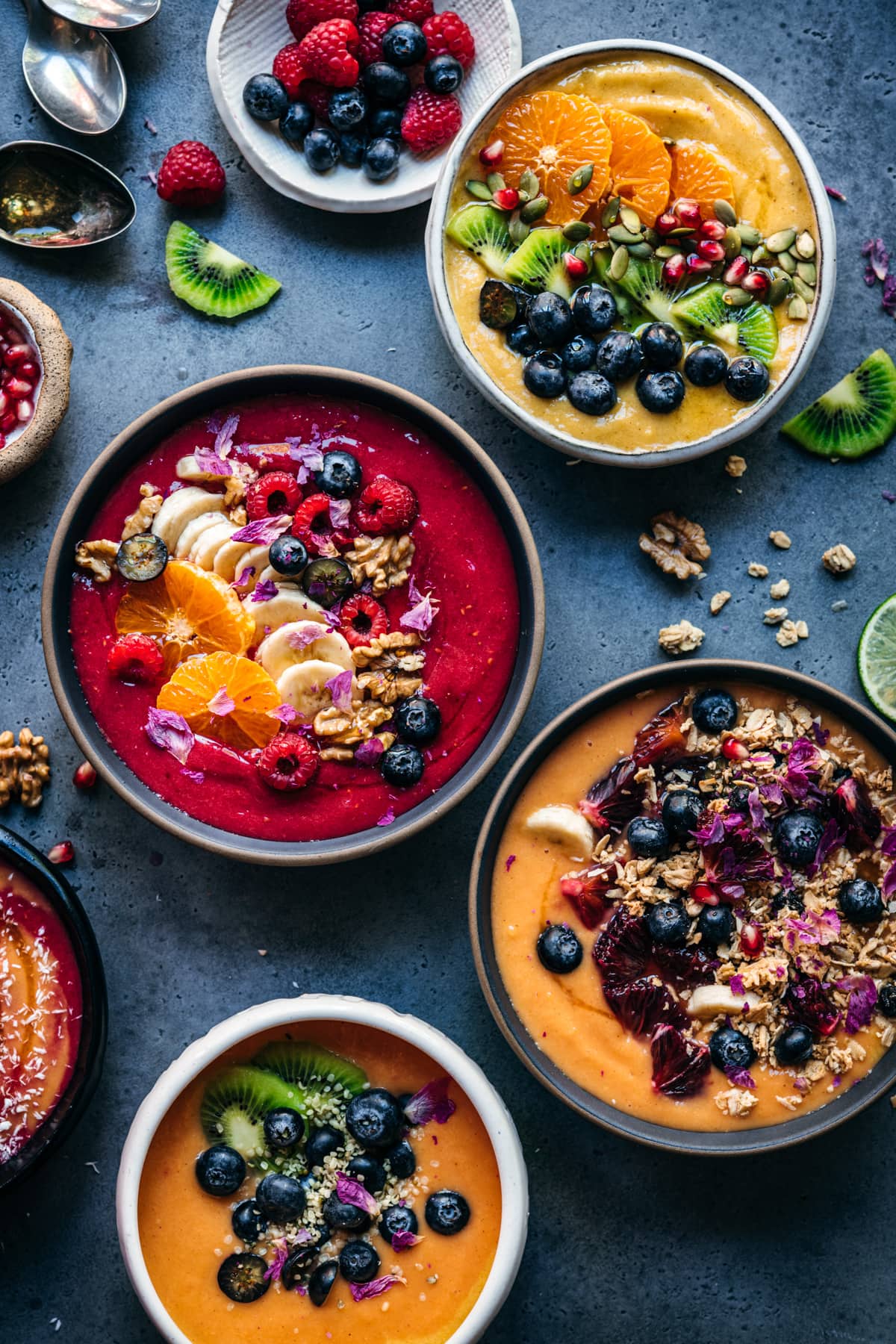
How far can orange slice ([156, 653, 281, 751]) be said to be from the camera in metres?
2.93

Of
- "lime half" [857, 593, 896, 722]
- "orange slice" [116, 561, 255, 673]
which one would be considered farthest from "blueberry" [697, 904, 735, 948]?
"orange slice" [116, 561, 255, 673]

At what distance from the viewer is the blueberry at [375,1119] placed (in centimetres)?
295

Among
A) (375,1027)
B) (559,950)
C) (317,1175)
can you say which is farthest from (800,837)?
(317,1175)

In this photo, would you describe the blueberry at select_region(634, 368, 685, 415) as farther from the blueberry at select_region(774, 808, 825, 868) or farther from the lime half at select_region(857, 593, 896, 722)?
the blueberry at select_region(774, 808, 825, 868)

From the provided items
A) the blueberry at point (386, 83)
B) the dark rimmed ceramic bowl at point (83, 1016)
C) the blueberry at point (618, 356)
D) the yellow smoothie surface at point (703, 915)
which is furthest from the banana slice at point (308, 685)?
the blueberry at point (386, 83)

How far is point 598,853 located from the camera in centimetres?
299

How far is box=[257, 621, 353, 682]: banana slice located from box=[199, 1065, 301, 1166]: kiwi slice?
1102 millimetres

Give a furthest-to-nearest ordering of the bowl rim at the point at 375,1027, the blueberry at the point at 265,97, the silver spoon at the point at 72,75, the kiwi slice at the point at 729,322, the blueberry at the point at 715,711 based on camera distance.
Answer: the silver spoon at the point at 72,75, the blueberry at the point at 265,97, the kiwi slice at the point at 729,322, the blueberry at the point at 715,711, the bowl rim at the point at 375,1027

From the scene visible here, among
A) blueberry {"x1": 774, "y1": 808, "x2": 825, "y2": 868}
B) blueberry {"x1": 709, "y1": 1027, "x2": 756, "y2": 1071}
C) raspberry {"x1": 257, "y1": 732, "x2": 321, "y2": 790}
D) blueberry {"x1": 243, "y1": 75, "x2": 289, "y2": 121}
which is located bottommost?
blueberry {"x1": 709, "y1": 1027, "x2": 756, "y2": 1071}

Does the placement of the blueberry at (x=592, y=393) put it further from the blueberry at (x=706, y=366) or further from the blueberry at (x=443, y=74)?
the blueberry at (x=443, y=74)

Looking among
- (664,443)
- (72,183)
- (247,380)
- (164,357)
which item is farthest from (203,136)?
(664,443)

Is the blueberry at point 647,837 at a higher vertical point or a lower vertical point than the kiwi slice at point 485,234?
lower

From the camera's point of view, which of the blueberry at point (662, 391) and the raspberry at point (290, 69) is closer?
the blueberry at point (662, 391)

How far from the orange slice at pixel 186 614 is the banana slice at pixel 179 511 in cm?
9
